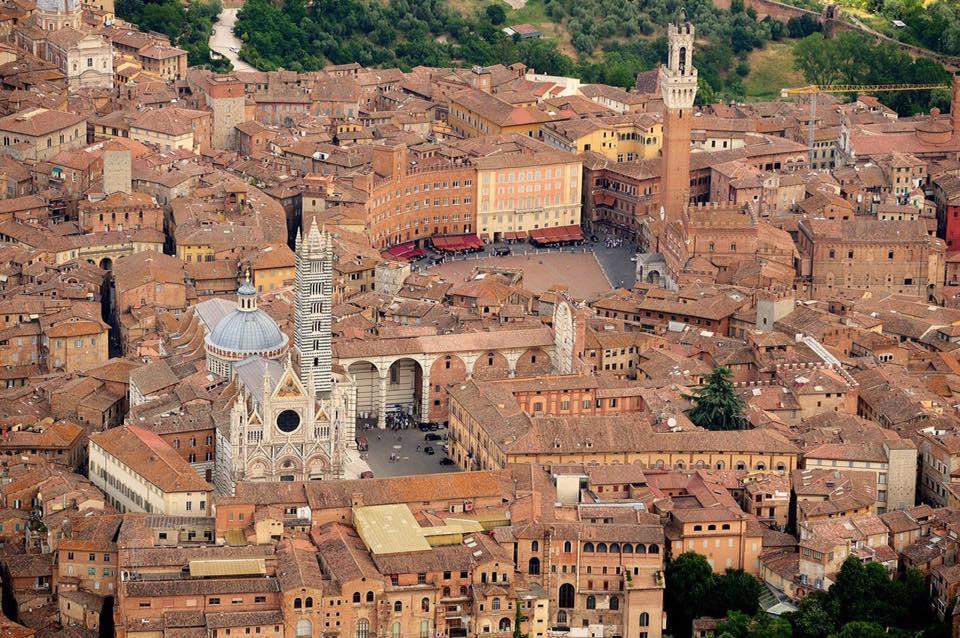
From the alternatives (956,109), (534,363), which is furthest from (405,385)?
(956,109)

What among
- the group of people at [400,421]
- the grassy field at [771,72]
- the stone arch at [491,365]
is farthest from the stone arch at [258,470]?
the grassy field at [771,72]

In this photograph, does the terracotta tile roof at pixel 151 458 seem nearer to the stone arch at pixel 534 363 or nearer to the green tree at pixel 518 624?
the green tree at pixel 518 624

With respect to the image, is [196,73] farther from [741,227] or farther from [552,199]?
[741,227]

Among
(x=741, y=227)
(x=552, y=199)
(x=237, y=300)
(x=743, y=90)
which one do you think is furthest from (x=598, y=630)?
(x=743, y=90)

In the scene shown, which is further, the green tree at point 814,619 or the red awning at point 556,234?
the red awning at point 556,234

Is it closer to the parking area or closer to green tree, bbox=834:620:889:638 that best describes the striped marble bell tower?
the parking area

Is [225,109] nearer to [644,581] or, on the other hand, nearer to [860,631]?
[644,581]
